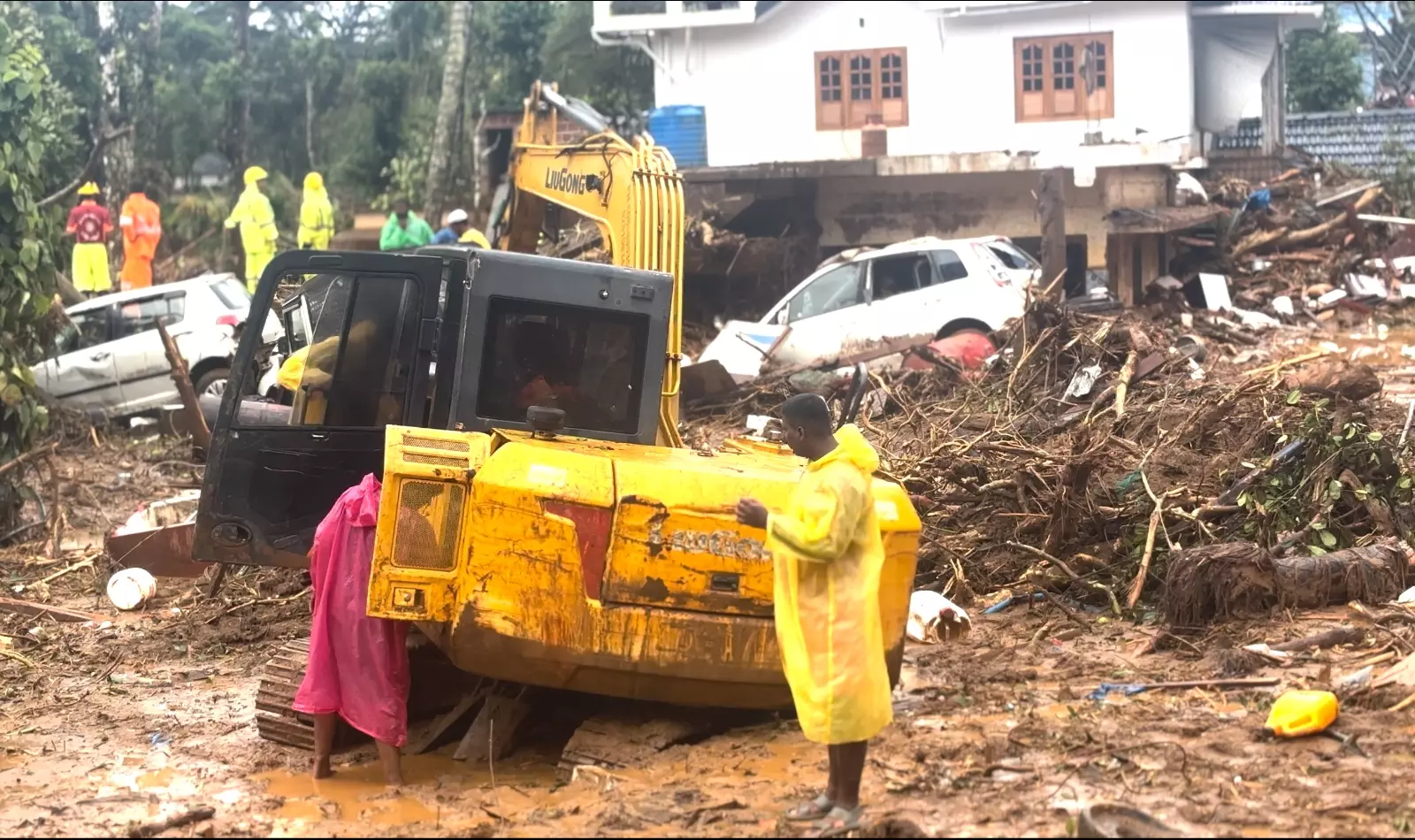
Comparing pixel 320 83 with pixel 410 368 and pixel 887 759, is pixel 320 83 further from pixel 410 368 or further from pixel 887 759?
pixel 887 759

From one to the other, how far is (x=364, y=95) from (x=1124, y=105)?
15512 millimetres

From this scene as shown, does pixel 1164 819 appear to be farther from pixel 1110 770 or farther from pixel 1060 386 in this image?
pixel 1060 386

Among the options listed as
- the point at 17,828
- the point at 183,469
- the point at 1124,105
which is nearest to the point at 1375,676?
the point at 17,828

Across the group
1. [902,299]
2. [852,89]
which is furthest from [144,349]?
[852,89]

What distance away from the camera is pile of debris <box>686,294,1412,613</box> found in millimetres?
8602

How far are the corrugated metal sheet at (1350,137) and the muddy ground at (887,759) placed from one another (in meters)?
20.7

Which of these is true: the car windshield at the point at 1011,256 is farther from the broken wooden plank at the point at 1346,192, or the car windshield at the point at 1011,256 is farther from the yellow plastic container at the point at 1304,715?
the yellow plastic container at the point at 1304,715

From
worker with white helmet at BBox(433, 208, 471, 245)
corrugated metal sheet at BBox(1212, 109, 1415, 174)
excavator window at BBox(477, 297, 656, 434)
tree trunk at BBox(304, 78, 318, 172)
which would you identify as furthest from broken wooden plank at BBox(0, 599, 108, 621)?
tree trunk at BBox(304, 78, 318, 172)

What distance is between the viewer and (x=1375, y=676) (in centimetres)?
656

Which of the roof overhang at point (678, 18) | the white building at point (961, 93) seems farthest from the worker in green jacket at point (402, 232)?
the roof overhang at point (678, 18)

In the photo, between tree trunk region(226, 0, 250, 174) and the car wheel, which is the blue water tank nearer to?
tree trunk region(226, 0, 250, 174)

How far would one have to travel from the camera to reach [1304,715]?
19.5 feet

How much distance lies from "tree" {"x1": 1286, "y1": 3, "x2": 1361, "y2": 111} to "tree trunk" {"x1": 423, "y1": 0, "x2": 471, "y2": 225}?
1700 centimetres

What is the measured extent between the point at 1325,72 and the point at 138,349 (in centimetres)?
2527
